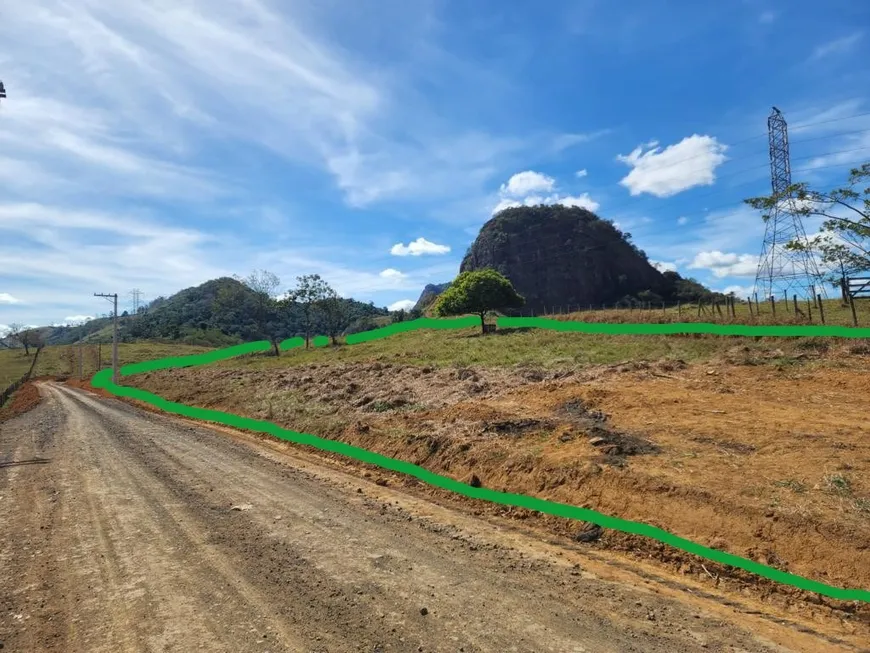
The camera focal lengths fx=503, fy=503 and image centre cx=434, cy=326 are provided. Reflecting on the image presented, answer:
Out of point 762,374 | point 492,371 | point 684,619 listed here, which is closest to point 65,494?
point 684,619

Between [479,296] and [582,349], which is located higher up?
[479,296]

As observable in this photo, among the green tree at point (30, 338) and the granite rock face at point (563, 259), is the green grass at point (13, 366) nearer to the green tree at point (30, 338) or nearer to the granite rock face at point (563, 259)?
the green tree at point (30, 338)

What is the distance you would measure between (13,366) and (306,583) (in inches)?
3543

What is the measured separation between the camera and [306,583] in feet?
17.9

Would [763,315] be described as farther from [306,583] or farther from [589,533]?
[306,583]

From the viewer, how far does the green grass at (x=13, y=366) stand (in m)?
58.2

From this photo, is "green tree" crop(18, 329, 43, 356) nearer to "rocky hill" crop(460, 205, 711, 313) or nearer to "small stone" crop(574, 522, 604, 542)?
"rocky hill" crop(460, 205, 711, 313)

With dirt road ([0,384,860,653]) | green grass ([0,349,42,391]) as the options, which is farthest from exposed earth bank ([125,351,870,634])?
green grass ([0,349,42,391])

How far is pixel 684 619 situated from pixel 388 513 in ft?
14.8

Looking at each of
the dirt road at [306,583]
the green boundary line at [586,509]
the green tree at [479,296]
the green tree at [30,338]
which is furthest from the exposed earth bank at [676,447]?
the green tree at [30,338]

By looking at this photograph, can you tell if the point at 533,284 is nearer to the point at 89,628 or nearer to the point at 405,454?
the point at 405,454

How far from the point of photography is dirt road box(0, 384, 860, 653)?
4.41m

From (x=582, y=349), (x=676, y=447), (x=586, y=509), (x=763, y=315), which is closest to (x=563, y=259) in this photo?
(x=763, y=315)

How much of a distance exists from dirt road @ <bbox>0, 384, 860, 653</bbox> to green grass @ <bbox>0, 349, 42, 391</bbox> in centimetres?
5725
